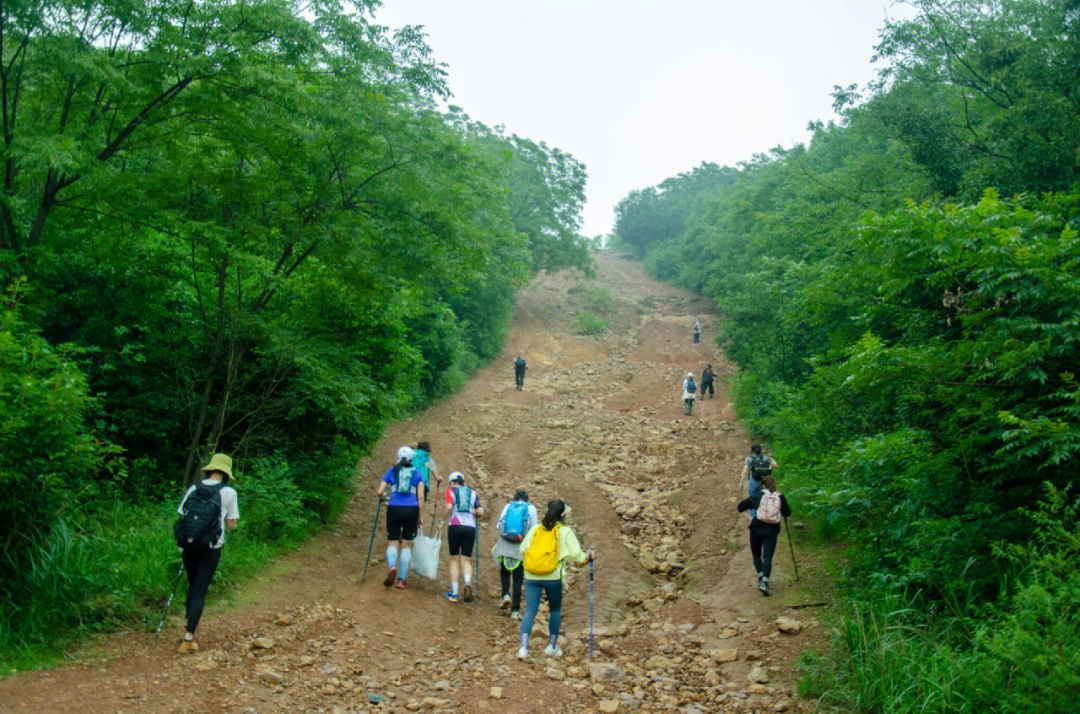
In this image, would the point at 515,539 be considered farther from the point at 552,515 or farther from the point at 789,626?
the point at 789,626

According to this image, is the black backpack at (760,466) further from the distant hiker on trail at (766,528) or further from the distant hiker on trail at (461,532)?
the distant hiker on trail at (461,532)

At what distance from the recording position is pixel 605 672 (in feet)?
21.5

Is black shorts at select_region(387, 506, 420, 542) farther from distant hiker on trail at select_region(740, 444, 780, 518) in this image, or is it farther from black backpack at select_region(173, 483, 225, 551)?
distant hiker on trail at select_region(740, 444, 780, 518)

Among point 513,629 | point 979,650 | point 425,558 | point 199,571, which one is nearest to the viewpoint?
point 979,650

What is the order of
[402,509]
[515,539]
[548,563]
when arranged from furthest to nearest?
[402,509] → [515,539] → [548,563]

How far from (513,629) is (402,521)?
1806 millimetres

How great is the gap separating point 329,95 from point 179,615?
656 centimetres

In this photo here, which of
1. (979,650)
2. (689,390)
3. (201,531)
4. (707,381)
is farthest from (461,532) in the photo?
(707,381)

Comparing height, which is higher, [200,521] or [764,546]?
[200,521]

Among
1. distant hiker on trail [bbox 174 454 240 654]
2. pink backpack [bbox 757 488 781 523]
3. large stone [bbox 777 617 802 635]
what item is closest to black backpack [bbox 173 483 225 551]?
distant hiker on trail [bbox 174 454 240 654]

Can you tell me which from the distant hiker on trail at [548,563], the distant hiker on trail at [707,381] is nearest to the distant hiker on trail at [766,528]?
the distant hiker on trail at [548,563]

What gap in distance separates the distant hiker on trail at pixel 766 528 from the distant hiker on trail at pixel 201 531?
5.39 m

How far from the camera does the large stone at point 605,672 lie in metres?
6.49

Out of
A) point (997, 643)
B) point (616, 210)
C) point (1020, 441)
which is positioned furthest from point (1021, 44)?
point (616, 210)
